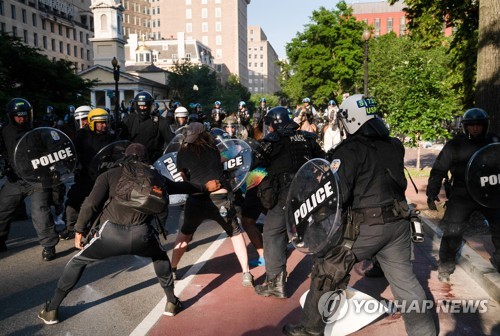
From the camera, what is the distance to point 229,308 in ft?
15.6

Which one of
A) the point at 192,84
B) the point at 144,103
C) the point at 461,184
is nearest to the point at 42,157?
the point at 144,103

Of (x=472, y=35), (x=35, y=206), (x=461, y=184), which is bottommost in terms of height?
(x=35, y=206)

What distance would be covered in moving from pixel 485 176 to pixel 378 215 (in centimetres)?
212

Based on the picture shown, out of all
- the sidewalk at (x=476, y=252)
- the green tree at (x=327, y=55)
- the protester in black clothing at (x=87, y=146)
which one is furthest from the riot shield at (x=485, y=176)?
the green tree at (x=327, y=55)

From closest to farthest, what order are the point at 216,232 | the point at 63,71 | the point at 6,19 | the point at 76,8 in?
1. the point at 216,232
2. the point at 63,71
3. the point at 6,19
4. the point at 76,8

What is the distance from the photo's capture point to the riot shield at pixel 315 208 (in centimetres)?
347

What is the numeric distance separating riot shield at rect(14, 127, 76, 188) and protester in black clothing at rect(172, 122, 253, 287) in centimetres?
199

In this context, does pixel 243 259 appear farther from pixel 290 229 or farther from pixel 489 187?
pixel 489 187

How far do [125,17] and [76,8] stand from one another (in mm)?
37127

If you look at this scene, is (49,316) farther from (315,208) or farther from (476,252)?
(476,252)

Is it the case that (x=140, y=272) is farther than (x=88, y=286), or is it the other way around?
(x=140, y=272)

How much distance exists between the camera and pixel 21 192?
652cm

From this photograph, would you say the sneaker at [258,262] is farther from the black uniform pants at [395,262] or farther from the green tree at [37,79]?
the green tree at [37,79]

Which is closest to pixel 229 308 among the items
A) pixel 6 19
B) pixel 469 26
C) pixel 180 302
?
pixel 180 302
